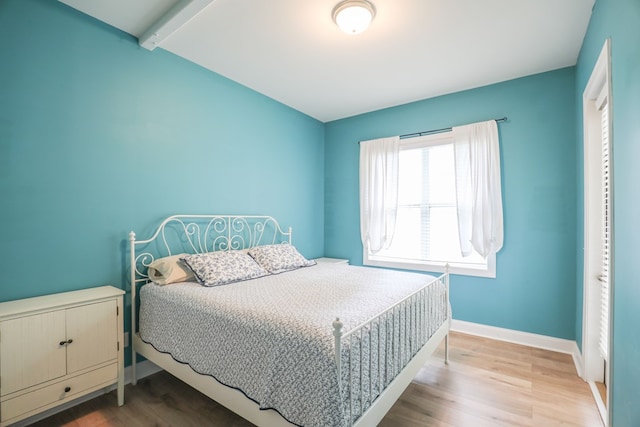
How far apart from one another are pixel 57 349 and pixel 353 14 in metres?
2.79

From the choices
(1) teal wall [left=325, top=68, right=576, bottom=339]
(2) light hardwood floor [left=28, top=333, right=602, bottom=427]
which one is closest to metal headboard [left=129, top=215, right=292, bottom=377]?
(2) light hardwood floor [left=28, top=333, right=602, bottom=427]

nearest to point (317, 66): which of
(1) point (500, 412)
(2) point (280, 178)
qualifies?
(2) point (280, 178)

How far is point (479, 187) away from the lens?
313cm

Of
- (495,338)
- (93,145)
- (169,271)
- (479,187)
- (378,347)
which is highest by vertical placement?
(93,145)

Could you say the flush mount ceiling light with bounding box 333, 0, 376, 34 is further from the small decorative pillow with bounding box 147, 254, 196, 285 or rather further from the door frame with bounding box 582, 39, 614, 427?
the small decorative pillow with bounding box 147, 254, 196, 285

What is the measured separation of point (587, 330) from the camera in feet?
7.50

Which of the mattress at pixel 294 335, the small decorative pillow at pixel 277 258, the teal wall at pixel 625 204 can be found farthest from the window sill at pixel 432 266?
the teal wall at pixel 625 204

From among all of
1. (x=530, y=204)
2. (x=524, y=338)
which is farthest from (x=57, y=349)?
(x=530, y=204)

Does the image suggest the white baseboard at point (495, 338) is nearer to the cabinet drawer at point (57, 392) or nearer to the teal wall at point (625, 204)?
the cabinet drawer at point (57, 392)

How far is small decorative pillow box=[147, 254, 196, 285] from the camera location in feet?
7.47

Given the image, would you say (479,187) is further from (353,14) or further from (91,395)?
(91,395)

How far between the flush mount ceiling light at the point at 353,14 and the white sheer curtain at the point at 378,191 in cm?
188

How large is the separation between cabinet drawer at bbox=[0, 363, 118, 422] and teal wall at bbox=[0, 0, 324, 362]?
60 cm

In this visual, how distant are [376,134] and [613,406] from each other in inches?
→ 130
